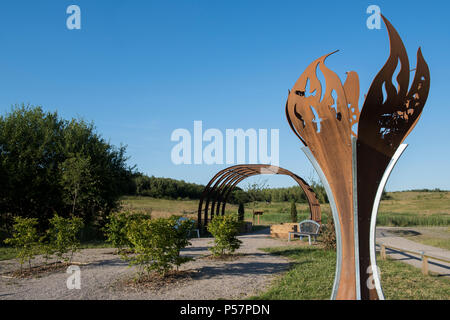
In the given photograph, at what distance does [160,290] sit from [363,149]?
403 cm

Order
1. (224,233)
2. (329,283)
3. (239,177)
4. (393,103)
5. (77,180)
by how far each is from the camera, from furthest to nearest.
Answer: (239,177) < (77,180) < (224,233) < (329,283) < (393,103)

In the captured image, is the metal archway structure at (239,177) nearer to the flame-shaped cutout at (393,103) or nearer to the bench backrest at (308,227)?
the bench backrest at (308,227)

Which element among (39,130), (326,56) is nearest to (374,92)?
(326,56)

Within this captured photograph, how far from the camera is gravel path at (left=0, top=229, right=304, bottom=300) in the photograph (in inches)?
199

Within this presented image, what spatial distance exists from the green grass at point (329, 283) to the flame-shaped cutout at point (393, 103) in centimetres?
254

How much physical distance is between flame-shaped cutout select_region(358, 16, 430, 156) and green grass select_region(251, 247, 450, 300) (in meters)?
2.54

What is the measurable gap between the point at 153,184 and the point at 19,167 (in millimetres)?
31535

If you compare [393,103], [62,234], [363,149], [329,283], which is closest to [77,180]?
[62,234]

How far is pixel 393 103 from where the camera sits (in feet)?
13.4

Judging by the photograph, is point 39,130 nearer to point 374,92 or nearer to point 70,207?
point 70,207

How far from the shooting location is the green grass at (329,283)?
493 cm

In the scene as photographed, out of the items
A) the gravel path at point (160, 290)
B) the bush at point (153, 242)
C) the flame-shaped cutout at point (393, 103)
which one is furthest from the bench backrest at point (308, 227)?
the flame-shaped cutout at point (393, 103)

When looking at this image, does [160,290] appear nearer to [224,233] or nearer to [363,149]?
[224,233]

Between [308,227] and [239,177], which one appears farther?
[239,177]
